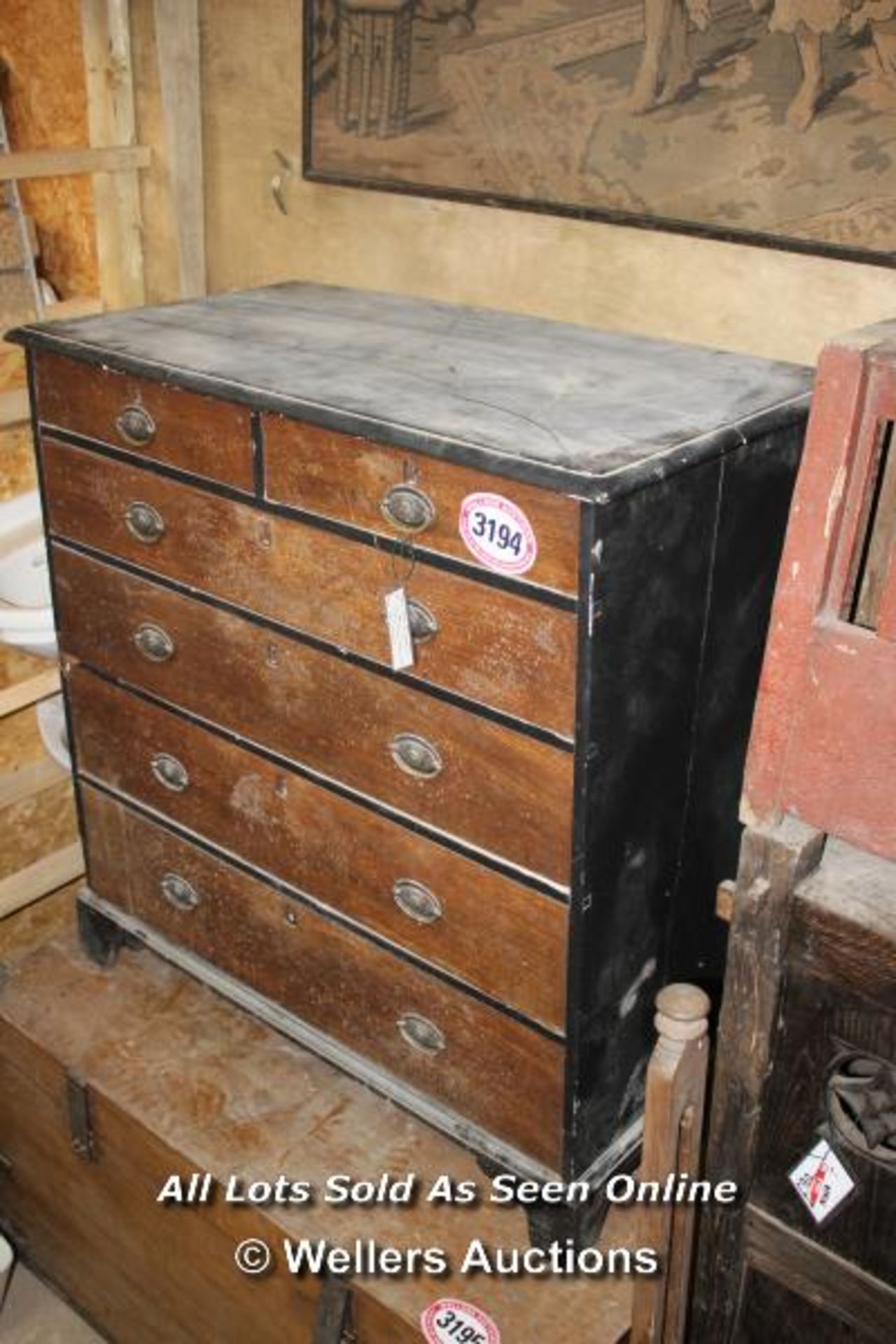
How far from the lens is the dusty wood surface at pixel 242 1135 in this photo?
1.98 metres

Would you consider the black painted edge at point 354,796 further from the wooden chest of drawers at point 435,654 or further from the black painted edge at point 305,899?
the black painted edge at point 305,899

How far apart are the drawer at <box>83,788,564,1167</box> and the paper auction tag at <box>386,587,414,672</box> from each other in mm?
542

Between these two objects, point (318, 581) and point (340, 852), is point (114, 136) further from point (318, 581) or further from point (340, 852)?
point (340, 852)

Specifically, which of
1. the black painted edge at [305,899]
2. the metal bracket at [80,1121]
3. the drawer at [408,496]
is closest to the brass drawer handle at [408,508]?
the drawer at [408,496]

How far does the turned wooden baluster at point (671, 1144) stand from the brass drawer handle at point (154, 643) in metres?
1.00

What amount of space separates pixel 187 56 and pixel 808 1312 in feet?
8.23

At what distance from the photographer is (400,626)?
1721 mm

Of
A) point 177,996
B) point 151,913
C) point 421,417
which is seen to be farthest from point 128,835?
point 421,417

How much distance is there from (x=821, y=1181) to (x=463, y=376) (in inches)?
45.9

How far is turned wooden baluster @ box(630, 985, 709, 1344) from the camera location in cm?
147

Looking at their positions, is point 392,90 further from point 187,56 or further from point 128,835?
point 128,835

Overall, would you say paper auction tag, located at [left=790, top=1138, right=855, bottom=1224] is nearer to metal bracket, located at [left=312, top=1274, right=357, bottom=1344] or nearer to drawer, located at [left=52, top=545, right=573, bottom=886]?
drawer, located at [left=52, top=545, right=573, bottom=886]

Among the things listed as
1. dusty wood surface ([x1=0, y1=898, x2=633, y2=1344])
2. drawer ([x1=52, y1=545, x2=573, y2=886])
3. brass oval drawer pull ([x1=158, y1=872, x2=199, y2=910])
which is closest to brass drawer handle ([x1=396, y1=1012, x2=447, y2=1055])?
dusty wood surface ([x1=0, y1=898, x2=633, y2=1344])

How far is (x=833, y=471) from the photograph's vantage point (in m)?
1.24
